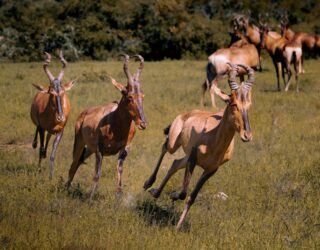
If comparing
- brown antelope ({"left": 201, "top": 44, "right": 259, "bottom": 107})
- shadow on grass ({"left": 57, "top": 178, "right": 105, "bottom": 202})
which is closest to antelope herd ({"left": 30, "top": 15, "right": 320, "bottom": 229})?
shadow on grass ({"left": 57, "top": 178, "right": 105, "bottom": 202})

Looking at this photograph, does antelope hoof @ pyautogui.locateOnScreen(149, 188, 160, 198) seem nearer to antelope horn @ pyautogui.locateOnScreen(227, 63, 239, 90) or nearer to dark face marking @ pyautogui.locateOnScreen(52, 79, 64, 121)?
antelope horn @ pyautogui.locateOnScreen(227, 63, 239, 90)

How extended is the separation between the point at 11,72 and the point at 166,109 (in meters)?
12.1

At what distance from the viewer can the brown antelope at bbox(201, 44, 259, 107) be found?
19.0m

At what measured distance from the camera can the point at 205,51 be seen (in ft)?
124

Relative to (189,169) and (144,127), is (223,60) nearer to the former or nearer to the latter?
(144,127)

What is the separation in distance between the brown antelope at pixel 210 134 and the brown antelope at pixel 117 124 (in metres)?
0.63

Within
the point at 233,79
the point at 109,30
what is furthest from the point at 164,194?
the point at 109,30

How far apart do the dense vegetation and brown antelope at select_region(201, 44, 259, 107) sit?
16805mm

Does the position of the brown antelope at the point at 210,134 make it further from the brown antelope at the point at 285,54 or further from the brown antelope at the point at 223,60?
the brown antelope at the point at 285,54

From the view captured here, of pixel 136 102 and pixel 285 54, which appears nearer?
pixel 136 102

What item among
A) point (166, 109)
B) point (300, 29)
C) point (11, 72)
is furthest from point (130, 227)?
point (300, 29)

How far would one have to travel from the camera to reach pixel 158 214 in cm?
810

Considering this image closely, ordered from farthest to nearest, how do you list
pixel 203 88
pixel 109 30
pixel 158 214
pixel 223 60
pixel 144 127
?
1. pixel 109 30
2. pixel 223 60
3. pixel 203 88
4. pixel 144 127
5. pixel 158 214

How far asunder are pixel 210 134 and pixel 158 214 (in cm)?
136
